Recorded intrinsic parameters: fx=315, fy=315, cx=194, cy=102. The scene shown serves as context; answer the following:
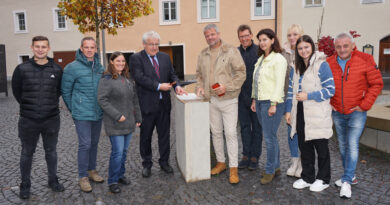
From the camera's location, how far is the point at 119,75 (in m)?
4.03

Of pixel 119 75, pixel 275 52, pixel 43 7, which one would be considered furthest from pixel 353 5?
pixel 43 7

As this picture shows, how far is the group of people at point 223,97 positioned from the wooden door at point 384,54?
1725cm

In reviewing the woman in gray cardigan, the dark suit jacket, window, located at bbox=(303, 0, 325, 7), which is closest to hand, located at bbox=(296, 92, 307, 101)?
the dark suit jacket

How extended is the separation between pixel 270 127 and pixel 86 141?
93.9 inches

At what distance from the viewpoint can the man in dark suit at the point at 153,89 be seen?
4391mm

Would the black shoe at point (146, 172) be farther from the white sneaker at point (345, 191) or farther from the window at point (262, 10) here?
the window at point (262, 10)

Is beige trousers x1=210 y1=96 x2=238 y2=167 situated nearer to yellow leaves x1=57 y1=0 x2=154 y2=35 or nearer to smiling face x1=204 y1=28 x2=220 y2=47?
smiling face x1=204 y1=28 x2=220 y2=47

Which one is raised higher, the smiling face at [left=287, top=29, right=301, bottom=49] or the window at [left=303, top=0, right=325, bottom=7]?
the window at [left=303, top=0, right=325, bottom=7]

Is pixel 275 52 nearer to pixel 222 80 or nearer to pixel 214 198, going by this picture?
pixel 222 80

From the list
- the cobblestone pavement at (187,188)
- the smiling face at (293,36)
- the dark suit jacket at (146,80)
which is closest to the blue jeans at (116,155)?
the cobblestone pavement at (187,188)

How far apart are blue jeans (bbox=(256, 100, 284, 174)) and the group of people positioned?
0.01 meters

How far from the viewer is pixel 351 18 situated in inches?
712

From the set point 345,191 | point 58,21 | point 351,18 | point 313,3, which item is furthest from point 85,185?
point 58,21

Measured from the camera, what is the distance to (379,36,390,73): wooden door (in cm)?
1845
